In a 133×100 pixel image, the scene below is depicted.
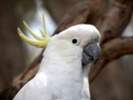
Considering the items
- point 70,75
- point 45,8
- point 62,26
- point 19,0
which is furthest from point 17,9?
point 70,75

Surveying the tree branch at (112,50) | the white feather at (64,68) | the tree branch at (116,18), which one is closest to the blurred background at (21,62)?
the tree branch at (116,18)

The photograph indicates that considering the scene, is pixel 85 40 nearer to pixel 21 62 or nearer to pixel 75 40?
pixel 75 40

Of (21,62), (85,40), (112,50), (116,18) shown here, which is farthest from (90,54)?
(21,62)

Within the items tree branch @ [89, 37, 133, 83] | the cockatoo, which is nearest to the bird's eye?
the cockatoo

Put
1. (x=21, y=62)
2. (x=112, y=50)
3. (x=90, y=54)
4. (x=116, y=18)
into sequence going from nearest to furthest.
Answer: (x=90, y=54) < (x=112, y=50) < (x=116, y=18) < (x=21, y=62)

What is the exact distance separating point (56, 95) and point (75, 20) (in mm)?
884

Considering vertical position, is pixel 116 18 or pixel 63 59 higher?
pixel 63 59

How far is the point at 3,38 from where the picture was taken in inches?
118

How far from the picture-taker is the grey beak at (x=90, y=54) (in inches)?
Answer: 62.9

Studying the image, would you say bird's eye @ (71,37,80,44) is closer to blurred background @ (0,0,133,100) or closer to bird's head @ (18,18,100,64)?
bird's head @ (18,18,100,64)

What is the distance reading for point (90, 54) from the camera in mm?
1595

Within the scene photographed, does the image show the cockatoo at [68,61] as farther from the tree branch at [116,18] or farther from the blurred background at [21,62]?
the blurred background at [21,62]

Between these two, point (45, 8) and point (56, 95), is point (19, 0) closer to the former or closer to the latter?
point (45, 8)

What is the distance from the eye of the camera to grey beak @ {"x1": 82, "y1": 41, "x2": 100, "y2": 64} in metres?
1.60
